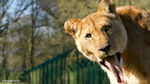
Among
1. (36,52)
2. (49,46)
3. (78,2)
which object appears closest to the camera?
(78,2)

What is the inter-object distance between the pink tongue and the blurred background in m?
6.97

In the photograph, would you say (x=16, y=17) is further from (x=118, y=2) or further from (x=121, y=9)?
(x=121, y=9)

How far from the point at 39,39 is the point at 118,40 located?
18566mm

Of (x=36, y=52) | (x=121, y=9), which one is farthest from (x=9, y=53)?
(x=121, y=9)

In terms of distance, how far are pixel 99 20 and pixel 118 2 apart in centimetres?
760

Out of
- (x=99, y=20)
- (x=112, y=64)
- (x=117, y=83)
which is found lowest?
(x=117, y=83)

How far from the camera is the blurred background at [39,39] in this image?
1127 centimetres

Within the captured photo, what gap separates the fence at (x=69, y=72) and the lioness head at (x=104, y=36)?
5818 millimetres

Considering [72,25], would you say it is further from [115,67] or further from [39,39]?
[39,39]

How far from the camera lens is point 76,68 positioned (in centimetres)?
1045

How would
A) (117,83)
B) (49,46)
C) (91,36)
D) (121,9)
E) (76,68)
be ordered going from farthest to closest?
(49,46)
(76,68)
(121,9)
(117,83)
(91,36)

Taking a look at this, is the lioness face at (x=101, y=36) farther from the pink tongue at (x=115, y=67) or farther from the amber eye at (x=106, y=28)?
the pink tongue at (x=115, y=67)

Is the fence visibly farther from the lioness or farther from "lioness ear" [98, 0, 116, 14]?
"lioness ear" [98, 0, 116, 14]

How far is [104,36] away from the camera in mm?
3482
